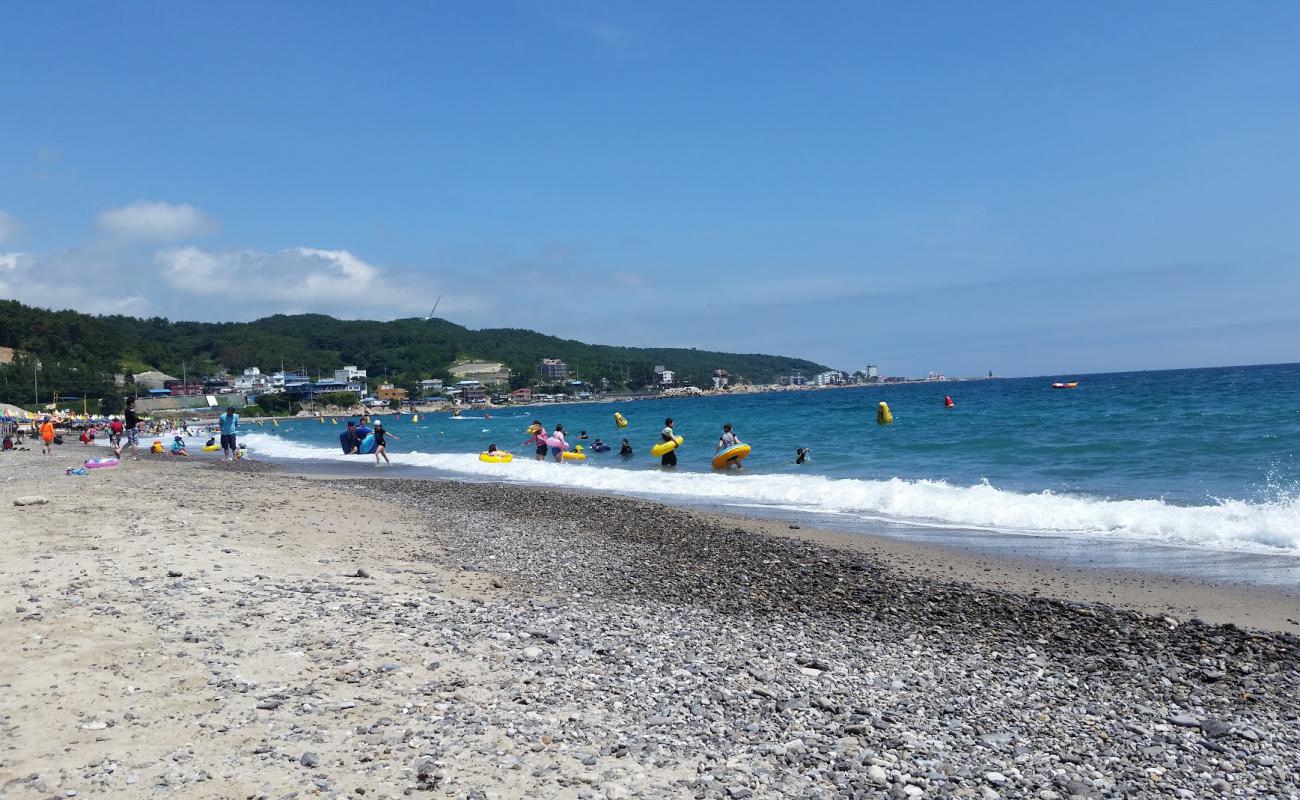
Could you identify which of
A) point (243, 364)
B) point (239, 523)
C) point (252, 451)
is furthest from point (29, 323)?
point (239, 523)

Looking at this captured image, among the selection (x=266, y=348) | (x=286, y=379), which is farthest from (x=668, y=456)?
(x=266, y=348)

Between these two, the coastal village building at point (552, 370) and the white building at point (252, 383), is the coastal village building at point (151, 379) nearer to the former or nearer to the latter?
the white building at point (252, 383)

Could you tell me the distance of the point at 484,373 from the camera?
163 metres

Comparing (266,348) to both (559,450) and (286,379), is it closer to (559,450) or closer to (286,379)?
(286,379)

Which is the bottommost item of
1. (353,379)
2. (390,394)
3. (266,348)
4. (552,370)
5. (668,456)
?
(668,456)

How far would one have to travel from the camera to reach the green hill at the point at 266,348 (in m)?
113

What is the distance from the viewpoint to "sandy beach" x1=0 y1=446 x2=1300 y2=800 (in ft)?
13.4

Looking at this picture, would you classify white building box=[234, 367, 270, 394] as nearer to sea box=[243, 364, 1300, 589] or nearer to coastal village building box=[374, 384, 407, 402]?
coastal village building box=[374, 384, 407, 402]

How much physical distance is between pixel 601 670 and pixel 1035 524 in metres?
9.70

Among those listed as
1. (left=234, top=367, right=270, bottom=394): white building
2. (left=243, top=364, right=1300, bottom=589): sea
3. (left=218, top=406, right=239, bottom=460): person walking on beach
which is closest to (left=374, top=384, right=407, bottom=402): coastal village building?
(left=234, top=367, right=270, bottom=394): white building

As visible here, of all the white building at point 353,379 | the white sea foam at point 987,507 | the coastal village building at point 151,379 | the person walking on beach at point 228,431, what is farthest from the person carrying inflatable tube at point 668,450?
the white building at point 353,379

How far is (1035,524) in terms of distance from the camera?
1284cm

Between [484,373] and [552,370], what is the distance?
1522cm

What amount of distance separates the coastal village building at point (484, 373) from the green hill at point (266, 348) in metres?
2.30
